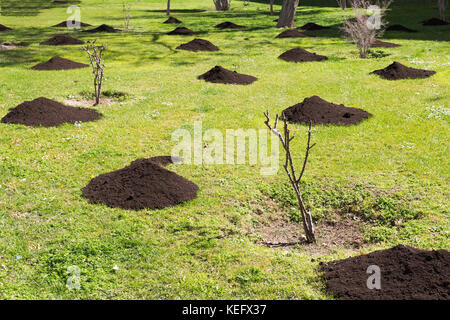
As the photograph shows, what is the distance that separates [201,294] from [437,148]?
680 centimetres

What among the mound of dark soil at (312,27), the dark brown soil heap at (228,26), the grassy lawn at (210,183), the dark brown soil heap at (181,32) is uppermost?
the mound of dark soil at (312,27)

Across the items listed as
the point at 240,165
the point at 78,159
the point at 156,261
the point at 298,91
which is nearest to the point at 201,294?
the point at 156,261

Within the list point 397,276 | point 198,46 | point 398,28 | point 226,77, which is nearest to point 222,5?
point 398,28

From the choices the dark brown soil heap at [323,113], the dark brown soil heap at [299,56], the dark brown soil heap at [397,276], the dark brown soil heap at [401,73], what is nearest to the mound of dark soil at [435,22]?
the dark brown soil heap at [299,56]

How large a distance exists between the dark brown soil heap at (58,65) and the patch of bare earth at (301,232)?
44.1ft

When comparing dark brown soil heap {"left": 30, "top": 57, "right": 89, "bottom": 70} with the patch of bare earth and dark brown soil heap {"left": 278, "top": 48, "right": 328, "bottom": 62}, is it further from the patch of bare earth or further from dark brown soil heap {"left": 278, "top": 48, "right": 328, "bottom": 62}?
the patch of bare earth

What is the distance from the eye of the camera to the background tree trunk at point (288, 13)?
92.3 ft

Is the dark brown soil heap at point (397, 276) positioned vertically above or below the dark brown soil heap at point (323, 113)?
below

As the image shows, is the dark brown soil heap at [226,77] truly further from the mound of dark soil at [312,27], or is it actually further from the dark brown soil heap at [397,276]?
the mound of dark soil at [312,27]

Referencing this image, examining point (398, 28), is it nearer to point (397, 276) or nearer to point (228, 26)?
point (228, 26)

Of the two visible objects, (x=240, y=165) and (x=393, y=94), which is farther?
(x=393, y=94)

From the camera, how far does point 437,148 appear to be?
Result: 9.66 meters

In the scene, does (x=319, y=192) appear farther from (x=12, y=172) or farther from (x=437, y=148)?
(x=12, y=172)
